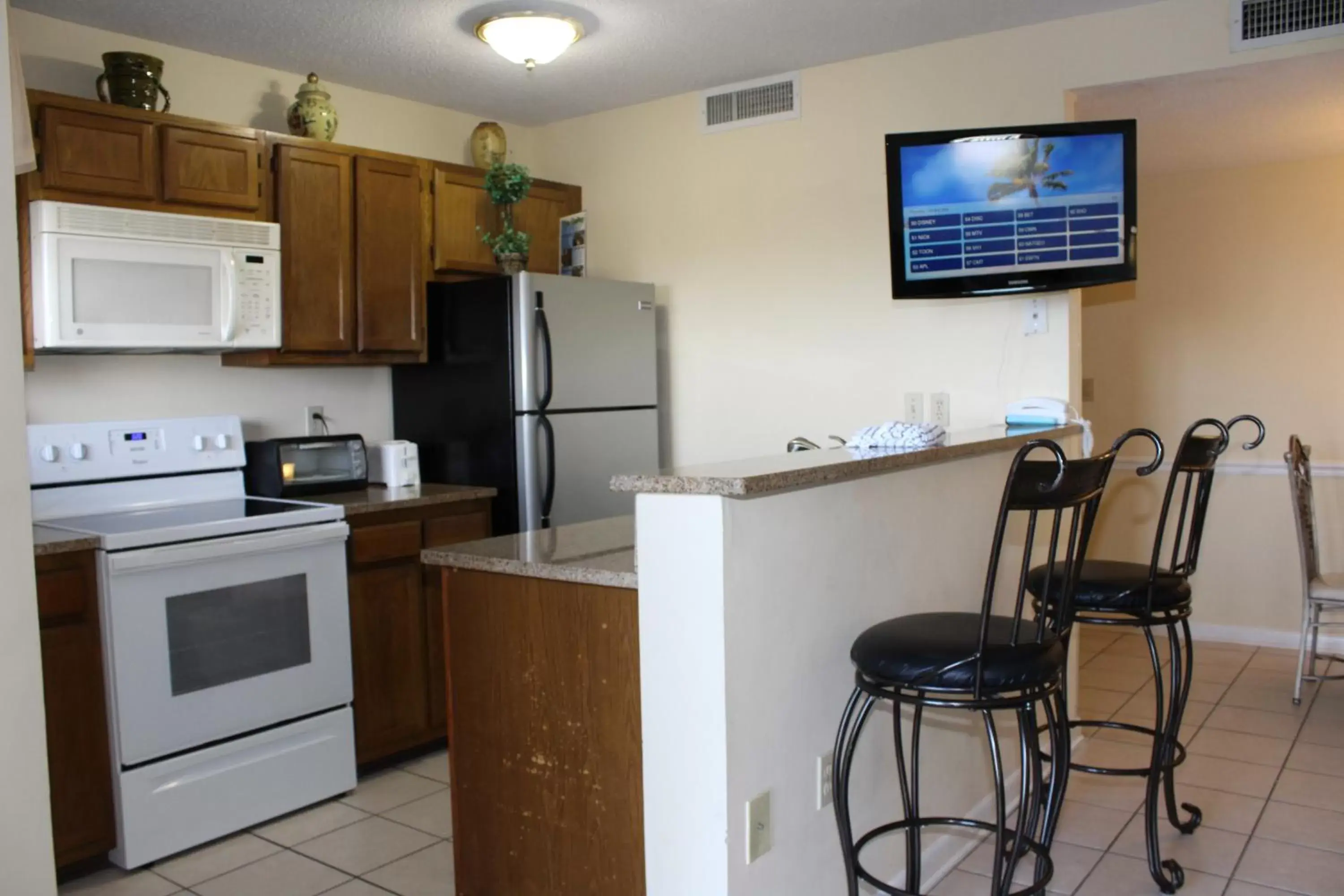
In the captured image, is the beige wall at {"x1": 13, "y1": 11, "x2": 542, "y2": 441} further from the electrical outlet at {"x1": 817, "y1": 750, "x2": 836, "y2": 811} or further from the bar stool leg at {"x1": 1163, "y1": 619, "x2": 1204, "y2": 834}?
A: the bar stool leg at {"x1": 1163, "y1": 619, "x2": 1204, "y2": 834}

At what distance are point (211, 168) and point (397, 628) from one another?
1.58 meters

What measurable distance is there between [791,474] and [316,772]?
2.05 meters

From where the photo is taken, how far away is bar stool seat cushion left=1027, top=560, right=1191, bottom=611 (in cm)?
252

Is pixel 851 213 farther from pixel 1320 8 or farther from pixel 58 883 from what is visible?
pixel 58 883

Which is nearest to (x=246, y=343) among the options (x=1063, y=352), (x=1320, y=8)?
(x=1063, y=352)

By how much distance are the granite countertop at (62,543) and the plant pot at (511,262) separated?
1.80 metres

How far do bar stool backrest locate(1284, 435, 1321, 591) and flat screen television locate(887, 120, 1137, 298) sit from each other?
4.61 ft

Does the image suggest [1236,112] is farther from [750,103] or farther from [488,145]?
[488,145]

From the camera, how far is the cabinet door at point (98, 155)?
9.73ft

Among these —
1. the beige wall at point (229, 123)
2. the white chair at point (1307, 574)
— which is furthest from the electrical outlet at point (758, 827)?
the white chair at point (1307, 574)

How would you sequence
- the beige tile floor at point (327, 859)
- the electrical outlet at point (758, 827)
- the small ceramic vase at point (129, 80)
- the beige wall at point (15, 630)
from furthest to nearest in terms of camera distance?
the small ceramic vase at point (129, 80) → the beige tile floor at point (327, 859) → the electrical outlet at point (758, 827) → the beige wall at point (15, 630)

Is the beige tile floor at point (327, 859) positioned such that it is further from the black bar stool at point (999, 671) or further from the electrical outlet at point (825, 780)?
the black bar stool at point (999, 671)

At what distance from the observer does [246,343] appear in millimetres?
3396

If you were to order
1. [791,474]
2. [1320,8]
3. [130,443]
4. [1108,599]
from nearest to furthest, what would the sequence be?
[791,474]
[1108,599]
[1320,8]
[130,443]
